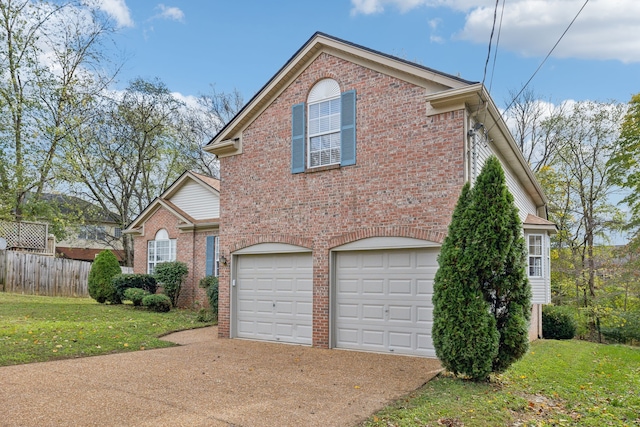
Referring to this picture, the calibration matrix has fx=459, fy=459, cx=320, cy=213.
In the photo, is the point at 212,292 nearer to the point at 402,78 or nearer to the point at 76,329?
the point at 76,329

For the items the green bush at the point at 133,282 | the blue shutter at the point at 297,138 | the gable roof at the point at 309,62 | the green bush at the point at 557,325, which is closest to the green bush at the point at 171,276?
the green bush at the point at 133,282

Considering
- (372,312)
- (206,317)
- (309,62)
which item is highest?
(309,62)

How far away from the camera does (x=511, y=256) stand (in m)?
7.10

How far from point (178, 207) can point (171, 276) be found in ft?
10.5

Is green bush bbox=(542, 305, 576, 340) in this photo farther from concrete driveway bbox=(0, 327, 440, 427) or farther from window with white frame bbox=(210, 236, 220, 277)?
window with white frame bbox=(210, 236, 220, 277)

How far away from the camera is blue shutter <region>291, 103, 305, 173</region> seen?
10.6 metres

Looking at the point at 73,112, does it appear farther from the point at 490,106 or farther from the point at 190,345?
the point at 490,106

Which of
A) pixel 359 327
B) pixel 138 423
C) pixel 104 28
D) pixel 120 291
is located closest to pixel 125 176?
pixel 104 28

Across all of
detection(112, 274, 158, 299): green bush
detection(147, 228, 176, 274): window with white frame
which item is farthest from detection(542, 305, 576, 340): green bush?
detection(112, 274, 158, 299): green bush

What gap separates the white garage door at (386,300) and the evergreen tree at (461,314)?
160cm

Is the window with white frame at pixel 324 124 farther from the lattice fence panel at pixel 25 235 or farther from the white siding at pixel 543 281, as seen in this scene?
the lattice fence panel at pixel 25 235

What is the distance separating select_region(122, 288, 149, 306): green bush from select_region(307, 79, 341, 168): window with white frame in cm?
969

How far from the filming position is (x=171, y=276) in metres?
17.5

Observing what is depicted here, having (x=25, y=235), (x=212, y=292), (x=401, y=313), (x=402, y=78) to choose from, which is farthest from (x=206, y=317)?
(x=25, y=235)
